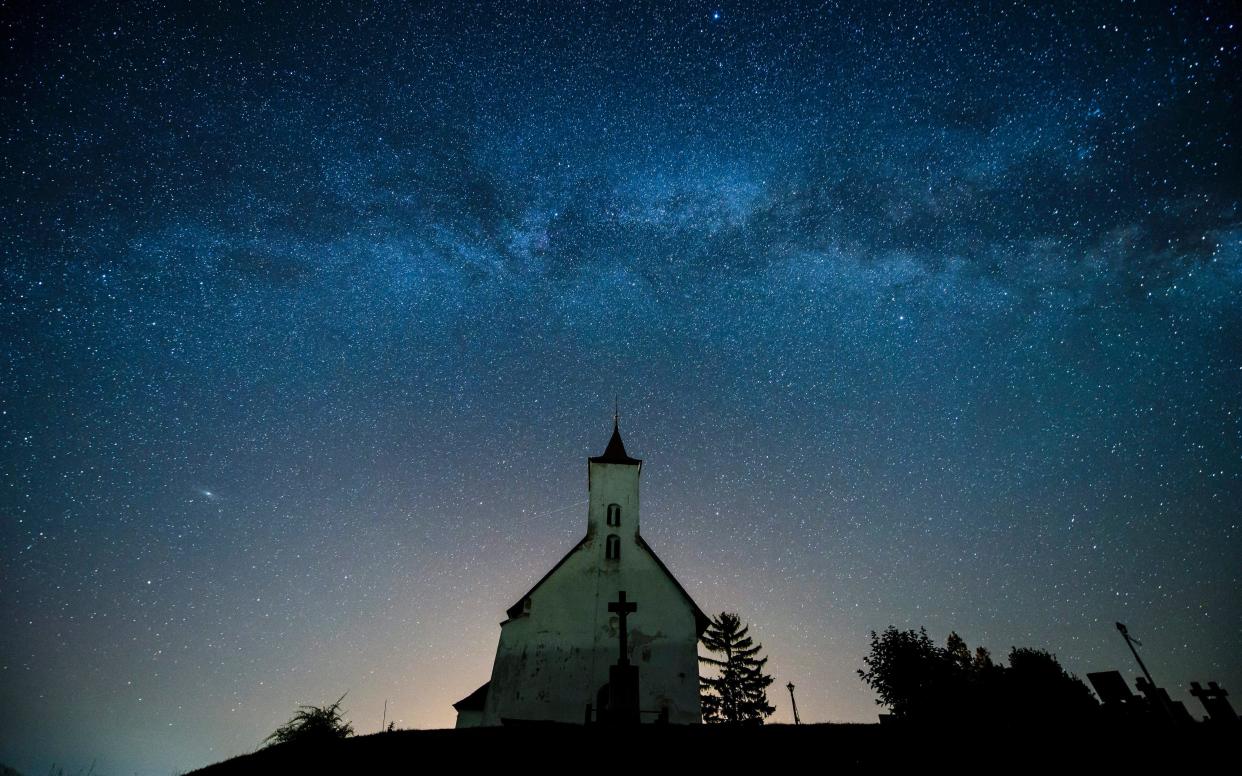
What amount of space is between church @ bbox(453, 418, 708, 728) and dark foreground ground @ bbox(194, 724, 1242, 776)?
783 centimetres

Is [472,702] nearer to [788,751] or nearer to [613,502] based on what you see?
[613,502]

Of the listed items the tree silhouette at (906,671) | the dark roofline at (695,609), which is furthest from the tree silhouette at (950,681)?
the dark roofline at (695,609)

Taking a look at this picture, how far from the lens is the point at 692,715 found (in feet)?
63.8

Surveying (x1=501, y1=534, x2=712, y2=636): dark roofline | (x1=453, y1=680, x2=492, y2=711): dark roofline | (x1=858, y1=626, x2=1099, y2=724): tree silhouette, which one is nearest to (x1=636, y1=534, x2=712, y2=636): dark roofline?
(x1=501, y1=534, x2=712, y2=636): dark roofline

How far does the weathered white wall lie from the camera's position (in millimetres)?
19734

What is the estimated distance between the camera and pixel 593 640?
824 inches

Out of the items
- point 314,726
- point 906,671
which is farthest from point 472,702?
point 906,671

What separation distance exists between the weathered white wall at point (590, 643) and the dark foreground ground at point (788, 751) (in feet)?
→ 29.2

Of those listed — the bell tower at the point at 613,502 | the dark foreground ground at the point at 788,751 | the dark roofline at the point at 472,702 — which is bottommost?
the dark foreground ground at the point at 788,751

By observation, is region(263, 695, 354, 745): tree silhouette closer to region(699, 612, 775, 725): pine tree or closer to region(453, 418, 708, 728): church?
region(453, 418, 708, 728): church

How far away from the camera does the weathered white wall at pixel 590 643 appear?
1973 centimetres

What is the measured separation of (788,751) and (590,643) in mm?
12841

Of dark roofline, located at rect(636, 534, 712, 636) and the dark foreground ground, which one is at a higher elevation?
dark roofline, located at rect(636, 534, 712, 636)

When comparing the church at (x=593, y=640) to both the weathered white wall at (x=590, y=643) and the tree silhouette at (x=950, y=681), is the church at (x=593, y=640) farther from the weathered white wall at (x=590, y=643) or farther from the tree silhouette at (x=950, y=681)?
the tree silhouette at (x=950, y=681)
